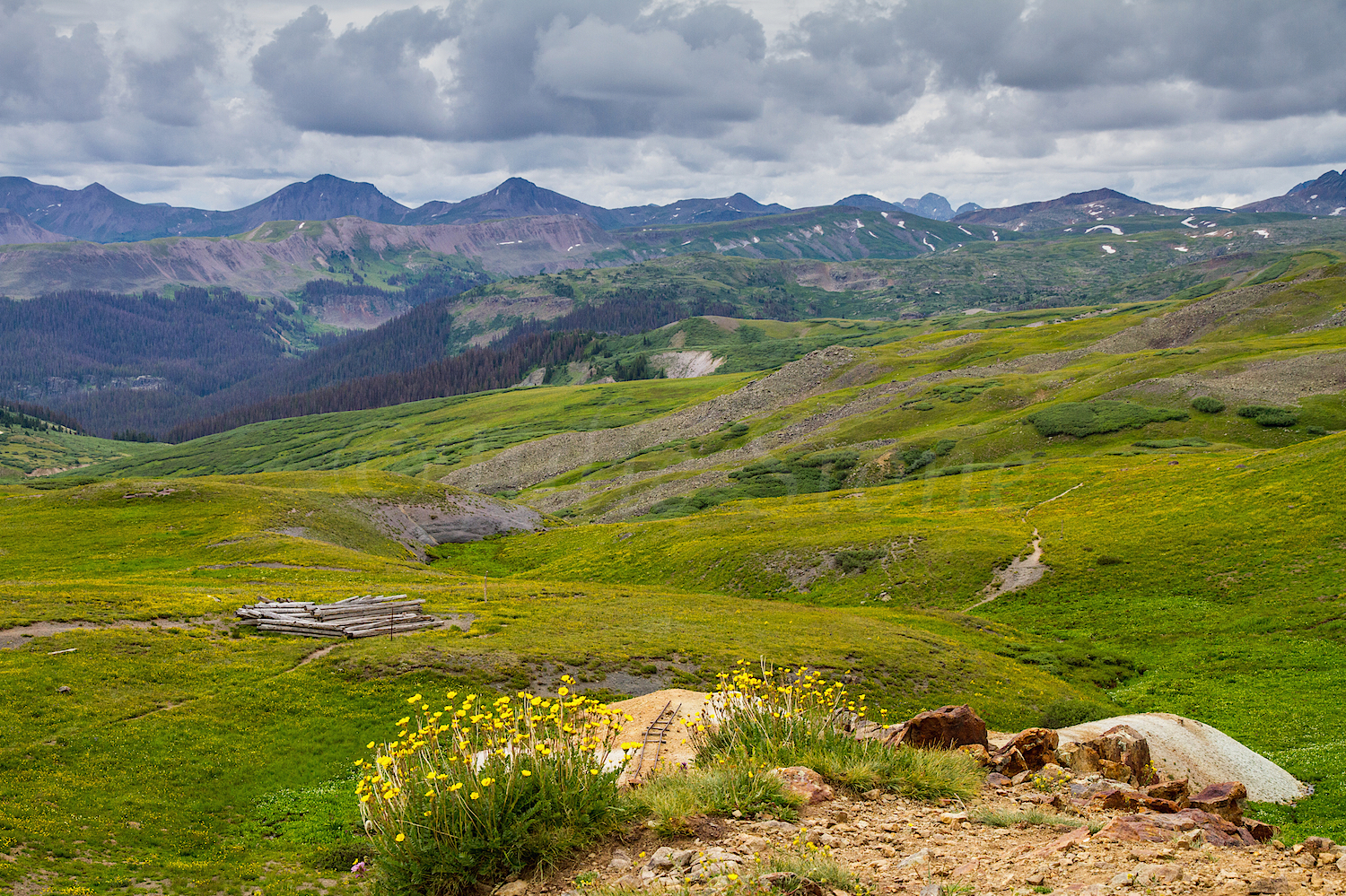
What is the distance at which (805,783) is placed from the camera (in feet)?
38.7

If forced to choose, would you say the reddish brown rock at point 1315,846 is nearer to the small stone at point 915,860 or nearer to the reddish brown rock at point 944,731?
the small stone at point 915,860

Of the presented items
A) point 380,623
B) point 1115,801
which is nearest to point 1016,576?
point 380,623

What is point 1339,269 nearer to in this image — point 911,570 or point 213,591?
point 911,570

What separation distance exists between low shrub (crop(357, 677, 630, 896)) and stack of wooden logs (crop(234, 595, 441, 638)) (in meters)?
25.2

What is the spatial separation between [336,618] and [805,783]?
95.4ft

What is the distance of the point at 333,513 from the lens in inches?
3012

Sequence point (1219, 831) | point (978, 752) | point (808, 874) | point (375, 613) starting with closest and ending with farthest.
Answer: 1. point (808, 874)
2. point (1219, 831)
3. point (978, 752)
4. point (375, 613)

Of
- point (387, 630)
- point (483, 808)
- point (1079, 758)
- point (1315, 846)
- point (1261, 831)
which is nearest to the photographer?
point (1315, 846)

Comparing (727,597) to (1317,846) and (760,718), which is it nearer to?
(760,718)

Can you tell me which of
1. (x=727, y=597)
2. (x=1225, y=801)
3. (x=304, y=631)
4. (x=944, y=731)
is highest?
(x=944, y=731)

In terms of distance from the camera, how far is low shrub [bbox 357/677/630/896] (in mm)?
10164

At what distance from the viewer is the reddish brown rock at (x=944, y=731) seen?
1572 centimetres

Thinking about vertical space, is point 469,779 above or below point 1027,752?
above

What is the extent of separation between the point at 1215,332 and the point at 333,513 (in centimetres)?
14185
